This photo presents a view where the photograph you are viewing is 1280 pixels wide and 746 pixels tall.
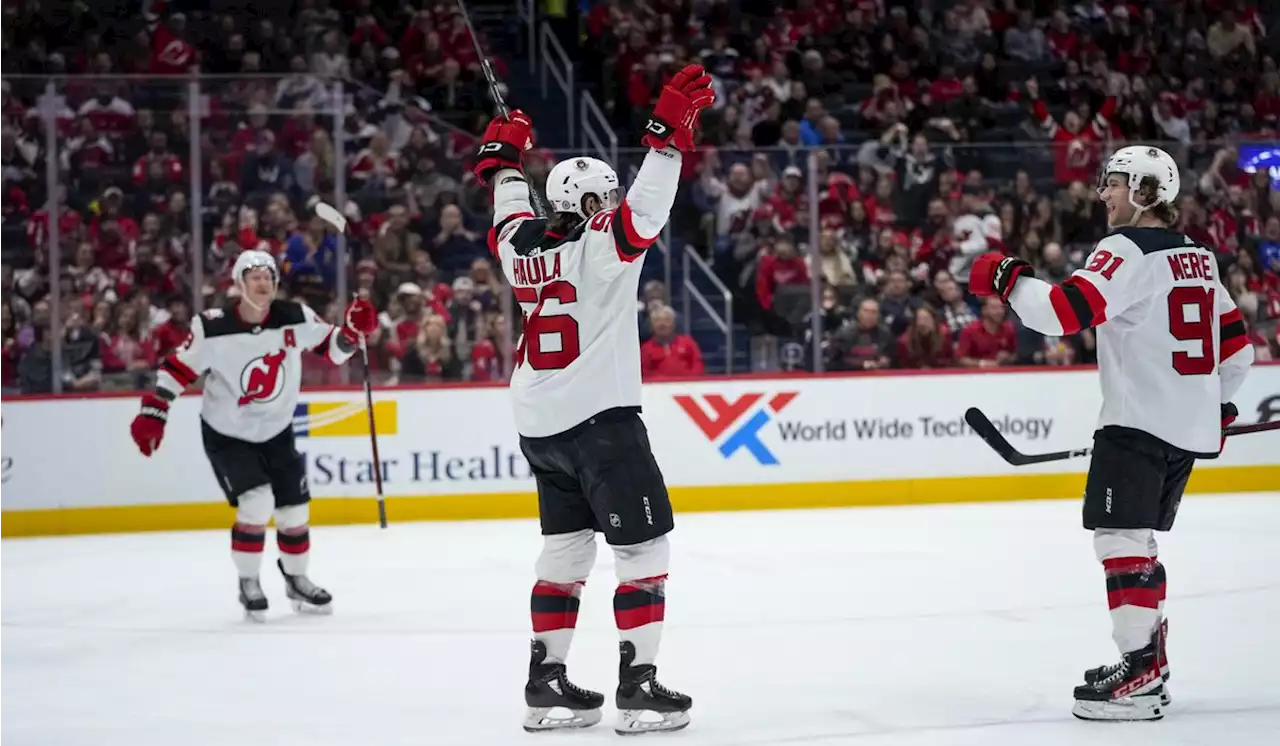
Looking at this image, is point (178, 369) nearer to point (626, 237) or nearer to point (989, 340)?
point (626, 237)

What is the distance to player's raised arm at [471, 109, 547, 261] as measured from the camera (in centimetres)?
450

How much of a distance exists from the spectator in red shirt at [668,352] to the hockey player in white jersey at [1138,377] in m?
5.59

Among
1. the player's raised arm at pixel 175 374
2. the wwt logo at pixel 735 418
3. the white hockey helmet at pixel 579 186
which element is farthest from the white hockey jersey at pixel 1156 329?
the wwt logo at pixel 735 418

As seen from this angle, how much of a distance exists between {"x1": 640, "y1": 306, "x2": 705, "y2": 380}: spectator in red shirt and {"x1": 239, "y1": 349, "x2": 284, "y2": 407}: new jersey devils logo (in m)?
3.64

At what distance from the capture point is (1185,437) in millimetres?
4242

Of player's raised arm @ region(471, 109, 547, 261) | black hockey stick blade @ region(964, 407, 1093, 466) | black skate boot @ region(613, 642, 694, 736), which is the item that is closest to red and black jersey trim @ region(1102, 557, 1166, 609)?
black hockey stick blade @ region(964, 407, 1093, 466)

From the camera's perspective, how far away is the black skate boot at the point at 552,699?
166 inches

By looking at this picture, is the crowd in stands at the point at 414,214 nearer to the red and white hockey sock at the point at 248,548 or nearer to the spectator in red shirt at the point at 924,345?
the spectator in red shirt at the point at 924,345

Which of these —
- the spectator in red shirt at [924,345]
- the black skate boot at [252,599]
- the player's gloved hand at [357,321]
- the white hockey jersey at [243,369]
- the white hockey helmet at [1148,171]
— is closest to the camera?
the white hockey helmet at [1148,171]

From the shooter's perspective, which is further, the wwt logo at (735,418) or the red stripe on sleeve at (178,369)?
the wwt logo at (735,418)

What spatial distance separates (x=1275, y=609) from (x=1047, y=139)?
26.9 ft

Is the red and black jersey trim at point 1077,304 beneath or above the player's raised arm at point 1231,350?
above

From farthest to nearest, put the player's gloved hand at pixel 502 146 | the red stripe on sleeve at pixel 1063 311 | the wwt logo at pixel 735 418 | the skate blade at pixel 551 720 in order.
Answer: the wwt logo at pixel 735 418, the player's gloved hand at pixel 502 146, the skate blade at pixel 551 720, the red stripe on sleeve at pixel 1063 311

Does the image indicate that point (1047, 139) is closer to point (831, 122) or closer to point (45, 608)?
point (831, 122)
